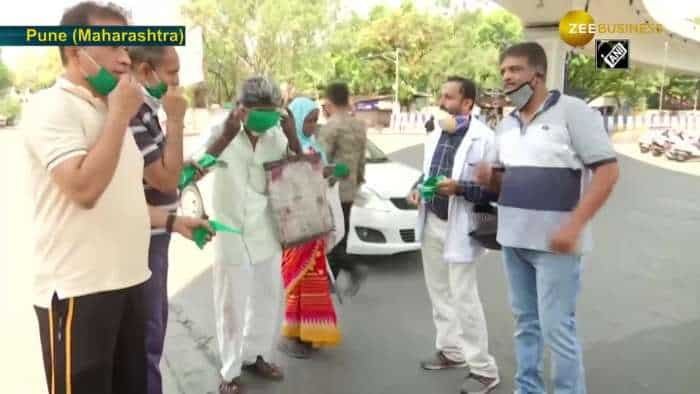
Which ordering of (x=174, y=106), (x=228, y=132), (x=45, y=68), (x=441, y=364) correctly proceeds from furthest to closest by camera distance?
(x=45, y=68) → (x=441, y=364) → (x=228, y=132) → (x=174, y=106)

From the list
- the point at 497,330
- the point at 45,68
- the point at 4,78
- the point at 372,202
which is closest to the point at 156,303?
the point at 497,330

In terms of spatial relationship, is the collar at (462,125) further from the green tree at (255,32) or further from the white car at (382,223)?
the green tree at (255,32)

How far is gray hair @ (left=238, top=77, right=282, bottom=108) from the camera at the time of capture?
10.9 feet

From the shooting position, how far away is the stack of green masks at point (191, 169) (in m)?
3.04

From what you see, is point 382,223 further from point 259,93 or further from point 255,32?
point 255,32

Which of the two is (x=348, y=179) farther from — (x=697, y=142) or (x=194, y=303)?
(x=697, y=142)

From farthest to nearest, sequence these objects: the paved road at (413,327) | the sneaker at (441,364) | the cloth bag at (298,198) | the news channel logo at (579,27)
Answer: the news channel logo at (579,27), the sneaker at (441,364), the paved road at (413,327), the cloth bag at (298,198)

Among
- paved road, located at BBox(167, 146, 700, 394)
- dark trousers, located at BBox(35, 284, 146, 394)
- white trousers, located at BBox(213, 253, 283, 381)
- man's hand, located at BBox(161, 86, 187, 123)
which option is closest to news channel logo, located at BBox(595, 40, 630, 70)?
paved road, located at BBox(167, 146, 700, 394)

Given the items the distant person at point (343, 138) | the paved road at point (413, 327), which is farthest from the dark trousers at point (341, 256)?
the paved road at point (413, 327)

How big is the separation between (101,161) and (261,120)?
1.65 metres

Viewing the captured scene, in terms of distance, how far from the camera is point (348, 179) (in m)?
5.10

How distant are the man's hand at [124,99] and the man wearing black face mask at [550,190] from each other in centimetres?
175

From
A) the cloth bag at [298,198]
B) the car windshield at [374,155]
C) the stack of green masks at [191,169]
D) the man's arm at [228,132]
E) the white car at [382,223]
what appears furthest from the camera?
the car windshield at [374,155]

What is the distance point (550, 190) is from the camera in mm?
2746
